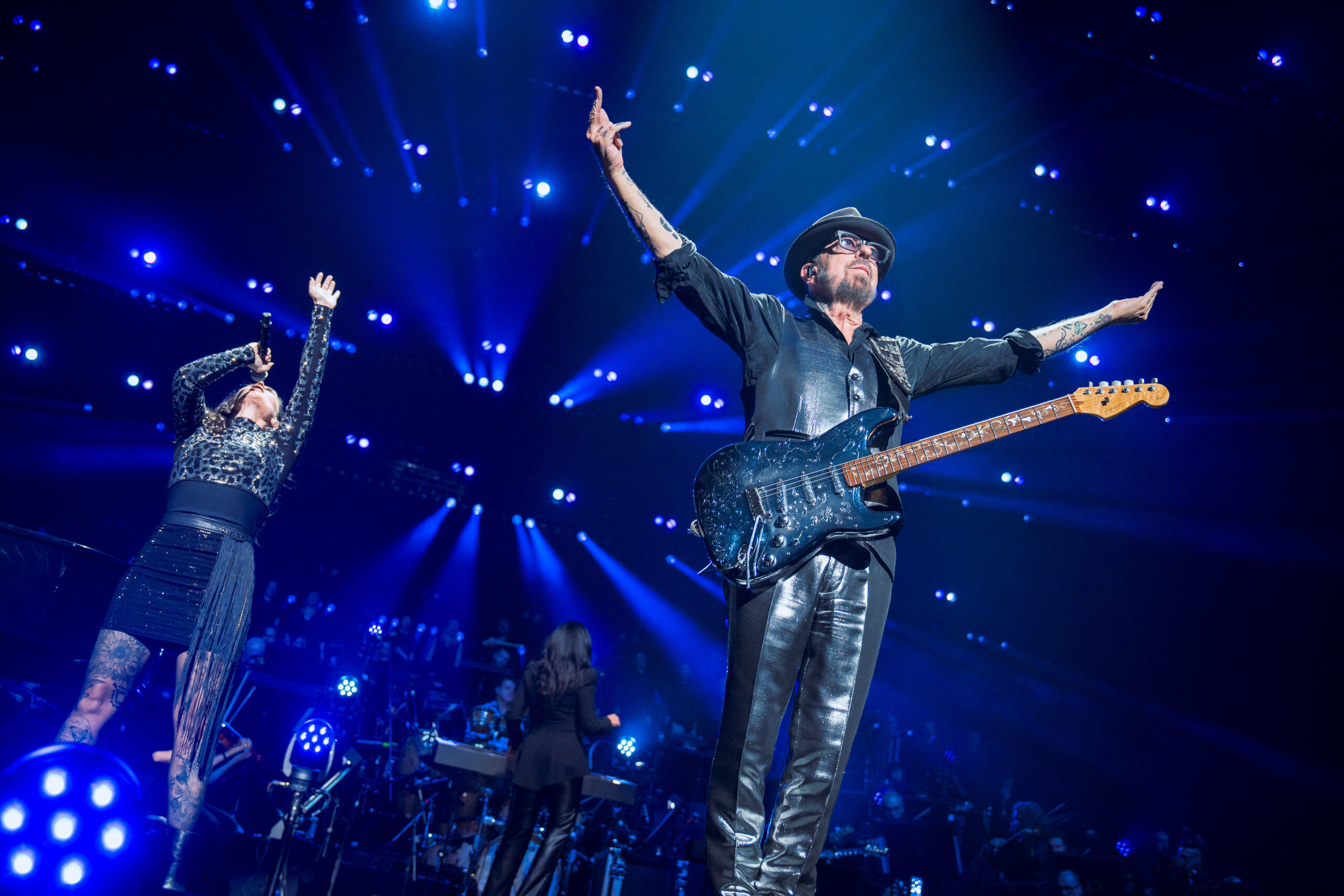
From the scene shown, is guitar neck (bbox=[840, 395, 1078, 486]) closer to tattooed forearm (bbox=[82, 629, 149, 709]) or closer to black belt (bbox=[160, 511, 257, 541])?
black belt (bbox=[160, 511, 257, 541])

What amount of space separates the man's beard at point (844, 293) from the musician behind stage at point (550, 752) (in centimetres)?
404

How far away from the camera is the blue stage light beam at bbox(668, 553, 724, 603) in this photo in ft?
53.9

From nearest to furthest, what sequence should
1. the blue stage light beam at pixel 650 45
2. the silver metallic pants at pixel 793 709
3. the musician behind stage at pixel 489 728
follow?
the silver metallic pants at pixel 793 709 < the musician behind stage at pixel 489 728 < the blue stage light beam at pixel 650 45

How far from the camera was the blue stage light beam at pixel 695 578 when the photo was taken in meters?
16.4

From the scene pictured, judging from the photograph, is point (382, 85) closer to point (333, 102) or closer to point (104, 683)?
point (333, 102)

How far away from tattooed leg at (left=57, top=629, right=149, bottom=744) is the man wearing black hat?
9.62 feet

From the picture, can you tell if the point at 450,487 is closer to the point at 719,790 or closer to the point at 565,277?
the point at 565,277

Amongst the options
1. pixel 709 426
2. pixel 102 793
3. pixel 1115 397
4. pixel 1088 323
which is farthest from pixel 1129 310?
pixel 709 426

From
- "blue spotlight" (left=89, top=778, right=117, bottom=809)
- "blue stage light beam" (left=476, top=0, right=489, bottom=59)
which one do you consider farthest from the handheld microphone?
"blue stage light beam" (left=476, top=0, right=489, bottom=59)

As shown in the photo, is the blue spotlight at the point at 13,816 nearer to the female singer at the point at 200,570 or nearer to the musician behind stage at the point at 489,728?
the female singer at the point at 200,570

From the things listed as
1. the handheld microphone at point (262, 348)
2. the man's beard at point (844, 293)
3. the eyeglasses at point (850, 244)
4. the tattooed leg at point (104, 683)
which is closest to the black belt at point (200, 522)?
the tattooed leg at point (104, 683)

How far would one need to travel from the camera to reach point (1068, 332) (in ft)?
10.3

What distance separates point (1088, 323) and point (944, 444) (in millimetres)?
1055

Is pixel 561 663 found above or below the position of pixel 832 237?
below
